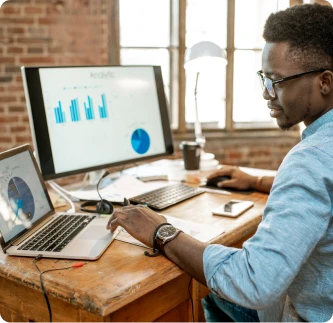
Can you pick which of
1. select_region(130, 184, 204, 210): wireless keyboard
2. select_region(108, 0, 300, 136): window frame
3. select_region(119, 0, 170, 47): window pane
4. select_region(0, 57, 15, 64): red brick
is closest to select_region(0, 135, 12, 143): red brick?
select_region(0, 57, 15, 64): red brick

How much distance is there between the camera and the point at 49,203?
150cm

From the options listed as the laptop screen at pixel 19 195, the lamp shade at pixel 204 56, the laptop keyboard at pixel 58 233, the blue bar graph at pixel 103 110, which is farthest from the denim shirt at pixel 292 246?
the lamp shade at pixel 204 56

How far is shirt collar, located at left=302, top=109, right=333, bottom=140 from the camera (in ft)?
3.60

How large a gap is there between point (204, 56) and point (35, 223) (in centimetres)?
124

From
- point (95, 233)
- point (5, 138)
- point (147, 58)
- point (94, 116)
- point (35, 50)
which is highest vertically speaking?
point (35, 50)

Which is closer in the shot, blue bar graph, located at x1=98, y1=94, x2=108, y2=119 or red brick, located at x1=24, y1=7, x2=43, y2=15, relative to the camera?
blue bar graph, located at x1=98, y1=94, x2=108, y2=119

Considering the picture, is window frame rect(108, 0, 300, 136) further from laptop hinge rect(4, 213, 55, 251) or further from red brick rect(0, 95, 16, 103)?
laptop hinge rect(4, 213, 55, 251)

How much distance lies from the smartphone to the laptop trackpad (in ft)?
1.38

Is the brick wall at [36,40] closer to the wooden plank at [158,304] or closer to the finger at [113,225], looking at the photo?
the finger at [113,225]

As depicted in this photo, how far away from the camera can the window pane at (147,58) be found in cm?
373

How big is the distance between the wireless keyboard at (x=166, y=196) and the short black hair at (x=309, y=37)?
0.76 m

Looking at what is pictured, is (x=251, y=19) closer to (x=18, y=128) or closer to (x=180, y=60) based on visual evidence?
(x=180, y=60)

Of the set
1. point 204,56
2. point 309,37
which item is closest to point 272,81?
point 309,37

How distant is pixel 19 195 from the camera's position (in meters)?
1.33
